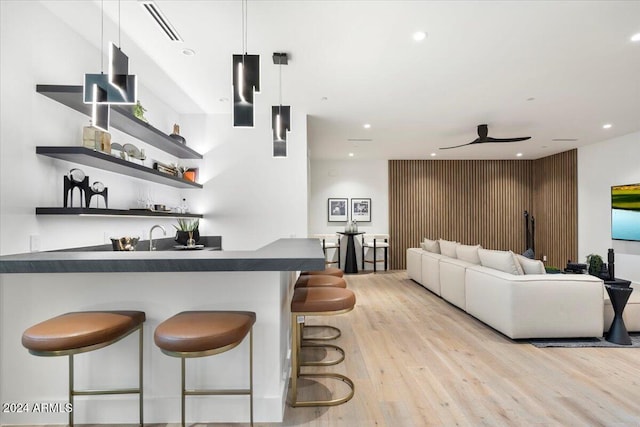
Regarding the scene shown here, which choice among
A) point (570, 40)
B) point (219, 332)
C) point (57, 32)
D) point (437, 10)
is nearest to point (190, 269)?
point (219, 332)

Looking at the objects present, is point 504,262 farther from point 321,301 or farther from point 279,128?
point 279,128

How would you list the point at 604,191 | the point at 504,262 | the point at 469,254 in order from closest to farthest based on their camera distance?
the point at 504,262 → the point at 469,254 → the point at 604,191

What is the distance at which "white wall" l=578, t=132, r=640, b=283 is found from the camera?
6008 millimetres

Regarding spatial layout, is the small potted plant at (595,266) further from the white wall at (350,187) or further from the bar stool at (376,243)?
the white wall at (350,187)

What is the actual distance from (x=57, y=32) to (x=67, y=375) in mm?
2510

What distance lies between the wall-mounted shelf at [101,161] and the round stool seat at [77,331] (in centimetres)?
124

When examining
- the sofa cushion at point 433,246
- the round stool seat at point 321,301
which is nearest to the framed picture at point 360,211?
the sofa cushion at point 433,246

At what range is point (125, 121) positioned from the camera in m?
3.00

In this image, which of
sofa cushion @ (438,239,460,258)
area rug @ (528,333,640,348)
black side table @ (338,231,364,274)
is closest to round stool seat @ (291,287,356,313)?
area rug @ (528,333,640,348)

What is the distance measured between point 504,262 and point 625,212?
4.44 meters

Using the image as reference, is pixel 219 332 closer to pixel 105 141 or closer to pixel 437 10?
pixel 105 141

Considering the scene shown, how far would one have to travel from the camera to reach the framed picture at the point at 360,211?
8523mm

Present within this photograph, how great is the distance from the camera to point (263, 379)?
202cm

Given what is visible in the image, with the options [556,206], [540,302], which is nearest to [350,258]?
[540,302]
